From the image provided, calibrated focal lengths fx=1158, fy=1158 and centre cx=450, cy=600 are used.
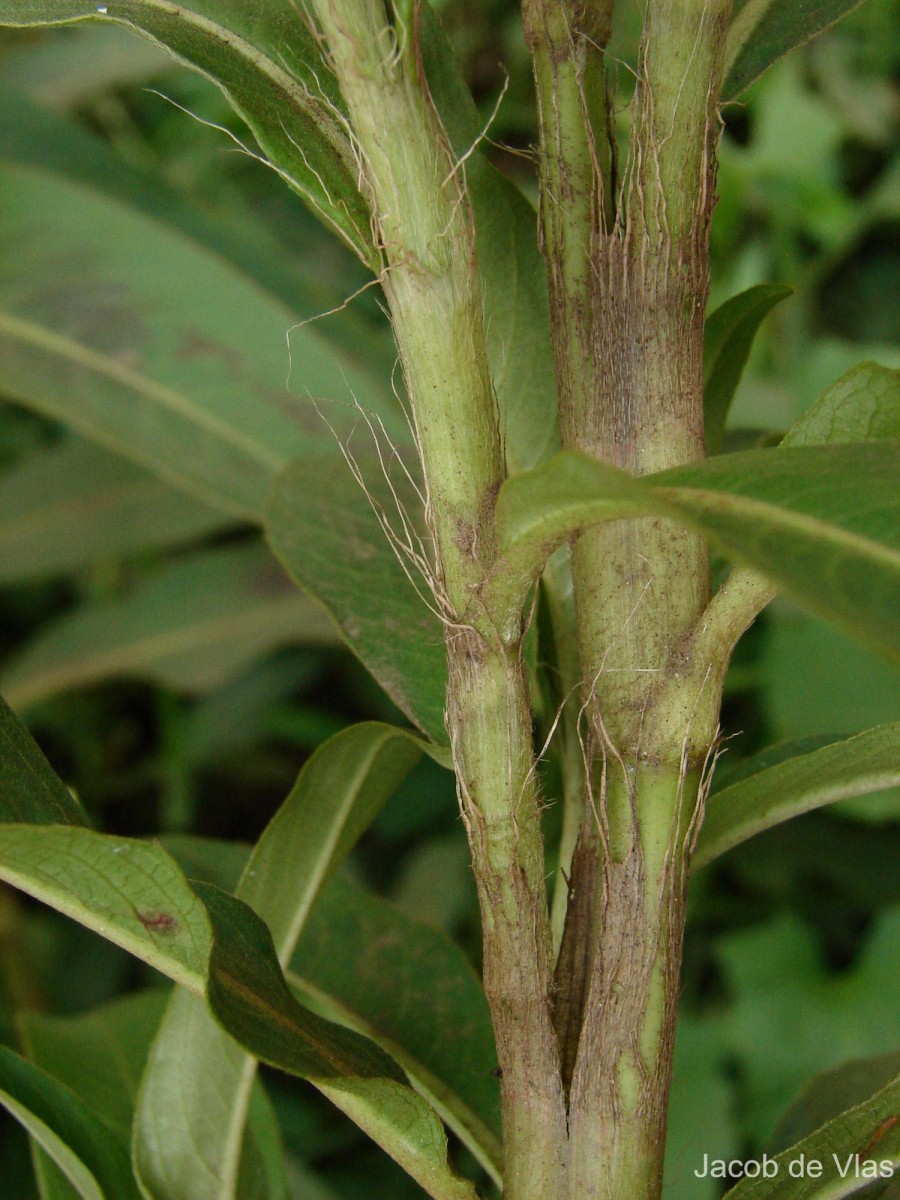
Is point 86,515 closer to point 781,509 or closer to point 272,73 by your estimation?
point 272,73

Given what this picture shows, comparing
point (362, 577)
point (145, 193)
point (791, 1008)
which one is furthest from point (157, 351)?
point (791, 1008)

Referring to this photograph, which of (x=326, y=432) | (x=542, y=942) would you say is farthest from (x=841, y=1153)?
(x=326, y=432)

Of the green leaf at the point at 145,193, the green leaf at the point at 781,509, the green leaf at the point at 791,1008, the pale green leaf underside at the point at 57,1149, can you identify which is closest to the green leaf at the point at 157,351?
the green leaf at the point at 145,193

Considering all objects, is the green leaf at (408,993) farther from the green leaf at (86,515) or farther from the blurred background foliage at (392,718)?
the green leaf at (86,515)

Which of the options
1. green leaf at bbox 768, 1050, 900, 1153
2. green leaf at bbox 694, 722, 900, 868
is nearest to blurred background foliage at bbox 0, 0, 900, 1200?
green leaf at bbox 768, 1050, 900, 1153

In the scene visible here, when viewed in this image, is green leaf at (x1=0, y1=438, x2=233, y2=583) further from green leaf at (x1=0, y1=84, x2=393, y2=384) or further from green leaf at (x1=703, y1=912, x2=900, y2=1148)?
green leaf at (x1=703, y1=912, x2=900, y2=1148)
